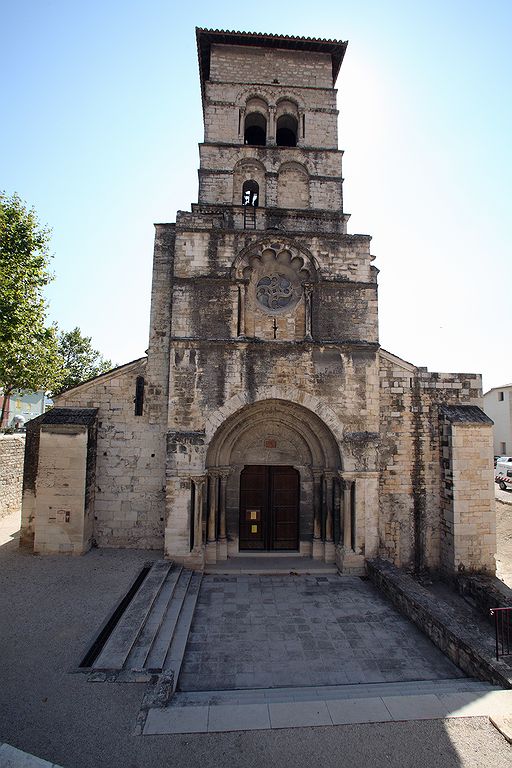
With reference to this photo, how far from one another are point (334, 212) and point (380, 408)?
6629 mm

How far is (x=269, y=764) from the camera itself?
436cm

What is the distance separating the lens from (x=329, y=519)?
10711 millimetres

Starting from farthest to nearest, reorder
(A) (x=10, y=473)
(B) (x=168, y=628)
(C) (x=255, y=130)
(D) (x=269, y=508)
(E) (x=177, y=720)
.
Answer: (A) (x=10, y=473) < (C) (x=255, y=130) < (D) (x=269, y=508) < (B) (x=168, y=628) < (E) (x=177, y=720)

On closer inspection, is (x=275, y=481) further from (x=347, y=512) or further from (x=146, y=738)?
(x=146, y=738)

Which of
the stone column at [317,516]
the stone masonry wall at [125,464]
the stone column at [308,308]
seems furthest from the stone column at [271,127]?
the stone column at [317,516]

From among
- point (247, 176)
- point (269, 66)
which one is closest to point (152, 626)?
point (247, 176)

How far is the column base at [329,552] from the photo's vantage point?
1057cm

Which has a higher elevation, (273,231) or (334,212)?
(334,212)

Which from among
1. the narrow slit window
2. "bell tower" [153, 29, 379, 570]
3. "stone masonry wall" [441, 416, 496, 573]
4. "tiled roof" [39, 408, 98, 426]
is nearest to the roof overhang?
"bell tower" [153, 29, 379, 570]

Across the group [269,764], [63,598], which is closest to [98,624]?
[63,598]

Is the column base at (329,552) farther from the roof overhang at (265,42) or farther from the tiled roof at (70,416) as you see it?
the roof overhang at (265,42)

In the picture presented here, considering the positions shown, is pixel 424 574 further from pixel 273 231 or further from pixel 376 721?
pixel 273 231

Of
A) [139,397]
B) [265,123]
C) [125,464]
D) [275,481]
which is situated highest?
[265,123]

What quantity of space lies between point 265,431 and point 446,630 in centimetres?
608
